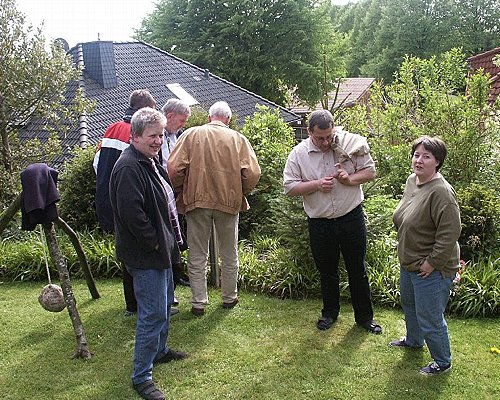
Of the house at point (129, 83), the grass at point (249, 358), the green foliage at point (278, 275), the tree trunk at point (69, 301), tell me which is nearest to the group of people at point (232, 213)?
the grass at point (249, 358)

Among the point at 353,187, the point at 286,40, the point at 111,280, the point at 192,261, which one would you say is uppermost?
the point at 286,40

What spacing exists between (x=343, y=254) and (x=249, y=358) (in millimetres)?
1121

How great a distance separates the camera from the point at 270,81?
26750 millimetres

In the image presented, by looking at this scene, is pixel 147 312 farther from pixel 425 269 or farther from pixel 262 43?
pixel 262 43

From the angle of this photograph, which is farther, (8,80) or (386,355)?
(8,80)

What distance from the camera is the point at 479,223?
5.25 metres

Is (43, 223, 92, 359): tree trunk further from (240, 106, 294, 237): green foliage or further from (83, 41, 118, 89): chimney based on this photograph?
(83, 41, 118, 89): chimney

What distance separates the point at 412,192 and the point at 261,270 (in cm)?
234

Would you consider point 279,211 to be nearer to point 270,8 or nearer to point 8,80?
point 8,80

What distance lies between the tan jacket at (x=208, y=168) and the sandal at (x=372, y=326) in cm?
148

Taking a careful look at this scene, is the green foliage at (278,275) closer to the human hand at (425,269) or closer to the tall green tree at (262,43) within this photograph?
the human hand at (425,269)

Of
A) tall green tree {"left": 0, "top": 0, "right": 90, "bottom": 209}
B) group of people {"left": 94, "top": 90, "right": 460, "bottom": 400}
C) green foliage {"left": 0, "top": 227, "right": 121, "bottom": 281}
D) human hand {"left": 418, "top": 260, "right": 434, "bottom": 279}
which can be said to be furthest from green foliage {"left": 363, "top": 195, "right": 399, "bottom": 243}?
tall green tree {"left": 0, "top": 0, "right": 90, "bottom": 209}

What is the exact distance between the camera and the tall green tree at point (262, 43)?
26219mm

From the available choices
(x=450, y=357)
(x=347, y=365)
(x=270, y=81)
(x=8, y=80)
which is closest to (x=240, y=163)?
(x=347, y=365)
